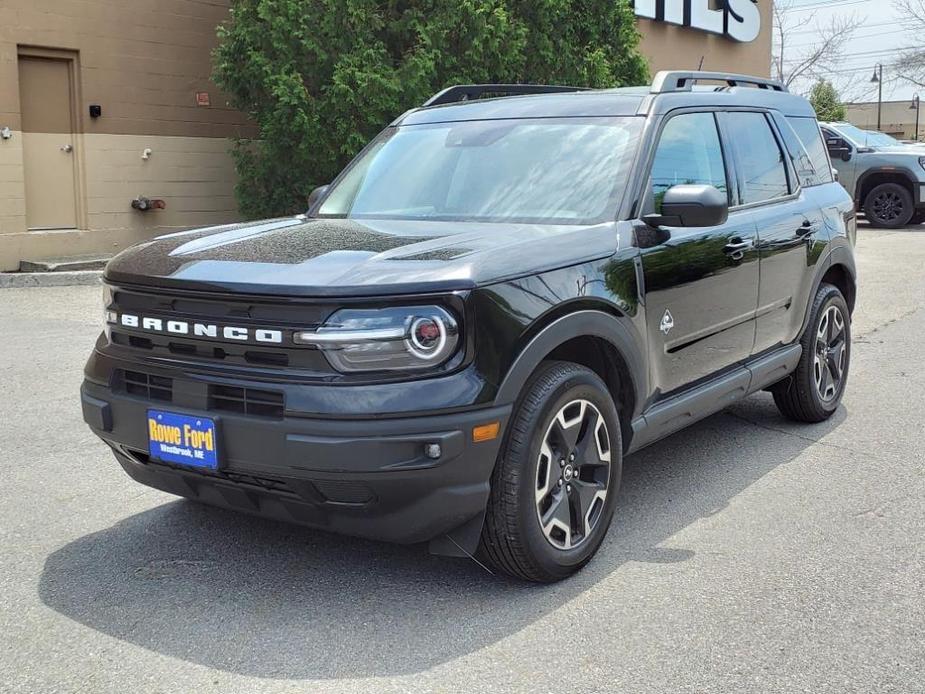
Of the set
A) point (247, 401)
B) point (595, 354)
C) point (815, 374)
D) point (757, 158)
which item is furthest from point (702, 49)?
point (247, 401)

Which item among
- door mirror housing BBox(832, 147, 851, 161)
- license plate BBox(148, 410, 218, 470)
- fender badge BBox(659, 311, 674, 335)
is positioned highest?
door mirror housing BBox(832, 147, 851, 161)

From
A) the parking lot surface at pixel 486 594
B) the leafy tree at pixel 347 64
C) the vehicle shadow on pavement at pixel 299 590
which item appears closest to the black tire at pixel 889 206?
the leafy tree at pixel 347 64

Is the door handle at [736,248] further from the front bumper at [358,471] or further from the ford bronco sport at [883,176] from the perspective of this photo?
the ford bronco sport at [883,176]

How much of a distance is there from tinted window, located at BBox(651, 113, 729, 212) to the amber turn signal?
150cm

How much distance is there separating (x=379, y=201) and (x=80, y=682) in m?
2.53

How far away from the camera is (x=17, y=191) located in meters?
12.7

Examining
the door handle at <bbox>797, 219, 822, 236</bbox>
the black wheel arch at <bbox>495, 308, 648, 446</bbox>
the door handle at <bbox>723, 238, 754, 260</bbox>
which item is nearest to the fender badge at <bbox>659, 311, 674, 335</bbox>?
the black wheel arch at <bbox>495, 308, 648, 446</bbox>

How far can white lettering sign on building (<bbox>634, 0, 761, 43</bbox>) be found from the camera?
22.0 metres

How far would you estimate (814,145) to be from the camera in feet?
20.0

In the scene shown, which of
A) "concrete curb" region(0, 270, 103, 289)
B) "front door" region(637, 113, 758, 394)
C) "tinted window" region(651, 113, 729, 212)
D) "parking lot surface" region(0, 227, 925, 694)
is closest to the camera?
"parking lot surface" region(0, 227, 925, 694)

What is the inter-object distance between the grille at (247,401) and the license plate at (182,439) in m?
0.07

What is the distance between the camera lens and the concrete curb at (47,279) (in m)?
11.8

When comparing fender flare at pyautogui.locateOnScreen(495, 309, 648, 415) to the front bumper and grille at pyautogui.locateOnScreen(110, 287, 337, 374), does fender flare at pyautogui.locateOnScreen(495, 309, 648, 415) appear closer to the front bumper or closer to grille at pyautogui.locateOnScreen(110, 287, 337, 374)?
the front bumper

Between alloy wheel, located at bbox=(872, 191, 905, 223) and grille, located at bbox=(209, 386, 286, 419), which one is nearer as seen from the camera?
grille, located at bbox=(209, 386, 286, 419)
